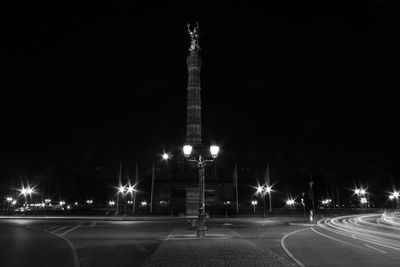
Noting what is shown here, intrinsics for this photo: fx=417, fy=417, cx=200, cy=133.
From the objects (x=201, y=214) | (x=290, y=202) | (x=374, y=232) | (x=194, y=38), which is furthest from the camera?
(x=290, y=202)

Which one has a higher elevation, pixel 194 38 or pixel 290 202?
pixel 194 38

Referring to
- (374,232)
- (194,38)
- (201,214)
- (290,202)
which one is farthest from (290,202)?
(201,214)

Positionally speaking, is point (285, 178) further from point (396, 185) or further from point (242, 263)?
point (242, 263)

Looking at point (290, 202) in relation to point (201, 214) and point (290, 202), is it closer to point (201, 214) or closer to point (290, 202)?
point (290, 202)

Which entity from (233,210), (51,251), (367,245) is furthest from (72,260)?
(233,210)

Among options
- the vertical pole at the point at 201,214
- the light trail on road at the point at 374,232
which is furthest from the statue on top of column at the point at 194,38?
the vertical pole at the point at 201,214

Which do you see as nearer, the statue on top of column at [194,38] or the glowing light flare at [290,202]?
→ the statue on top of column at [194,38]

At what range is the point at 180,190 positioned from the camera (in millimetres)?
79312

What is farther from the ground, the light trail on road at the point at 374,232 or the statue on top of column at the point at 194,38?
the statue on top of column at the point at 194,38

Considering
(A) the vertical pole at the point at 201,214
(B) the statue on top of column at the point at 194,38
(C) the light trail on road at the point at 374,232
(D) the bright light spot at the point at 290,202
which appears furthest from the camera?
(D) the bright light spot at the point at 290,202

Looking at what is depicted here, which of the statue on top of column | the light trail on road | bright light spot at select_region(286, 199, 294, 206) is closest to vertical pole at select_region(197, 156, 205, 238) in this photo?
the light trail on road

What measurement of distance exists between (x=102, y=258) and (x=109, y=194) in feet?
425

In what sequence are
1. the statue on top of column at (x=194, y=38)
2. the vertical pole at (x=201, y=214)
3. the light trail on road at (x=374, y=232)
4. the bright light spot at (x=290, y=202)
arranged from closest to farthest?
1. the light trail on road at (x=374, y=232)
2. the vertical pole at (x=201, y=214)
3. the statue on top of column at (x=194, y=38)
4. the bright light spot at (x=290, y=202)

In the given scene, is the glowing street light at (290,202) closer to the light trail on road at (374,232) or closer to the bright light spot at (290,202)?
the bright light spot at (290,202)
